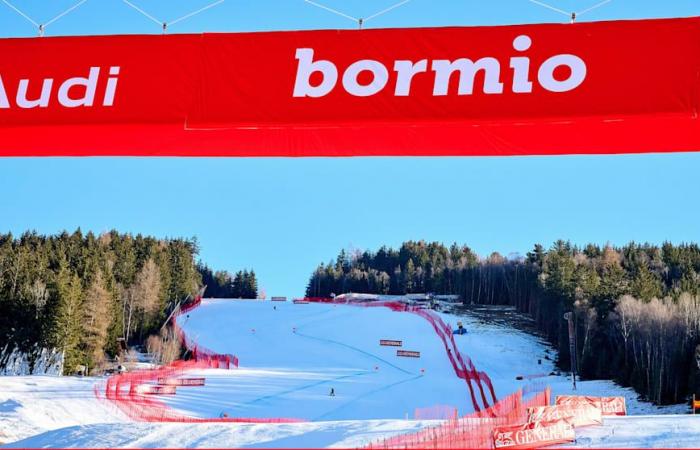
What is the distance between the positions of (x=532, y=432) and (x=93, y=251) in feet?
211

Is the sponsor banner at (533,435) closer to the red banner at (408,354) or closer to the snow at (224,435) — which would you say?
the snow at (224,435)

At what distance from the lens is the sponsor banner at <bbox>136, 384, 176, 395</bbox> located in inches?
1160

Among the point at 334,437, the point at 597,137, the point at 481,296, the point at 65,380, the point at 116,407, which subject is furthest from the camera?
the point at 481,296

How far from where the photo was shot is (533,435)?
42.0 feet

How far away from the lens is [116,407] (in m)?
25.5

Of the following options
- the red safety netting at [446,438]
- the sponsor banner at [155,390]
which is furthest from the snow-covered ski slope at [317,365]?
the red safety netting at [446,438]

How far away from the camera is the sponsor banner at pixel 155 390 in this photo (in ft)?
96.6

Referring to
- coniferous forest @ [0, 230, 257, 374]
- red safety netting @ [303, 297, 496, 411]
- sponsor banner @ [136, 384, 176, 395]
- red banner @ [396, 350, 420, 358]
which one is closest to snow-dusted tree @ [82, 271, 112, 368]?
coniferous forest @ [0, 230, 257, 374]

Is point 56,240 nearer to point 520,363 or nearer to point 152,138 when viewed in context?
point 520,363

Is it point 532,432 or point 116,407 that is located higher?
point 532,432

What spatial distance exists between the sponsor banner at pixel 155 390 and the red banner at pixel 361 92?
24817 millimetres

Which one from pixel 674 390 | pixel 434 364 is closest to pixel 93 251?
pixel 434 364

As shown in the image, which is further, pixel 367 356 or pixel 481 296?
pixel 481 296

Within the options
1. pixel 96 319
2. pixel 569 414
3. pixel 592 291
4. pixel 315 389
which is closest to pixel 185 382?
pixel 315 389
